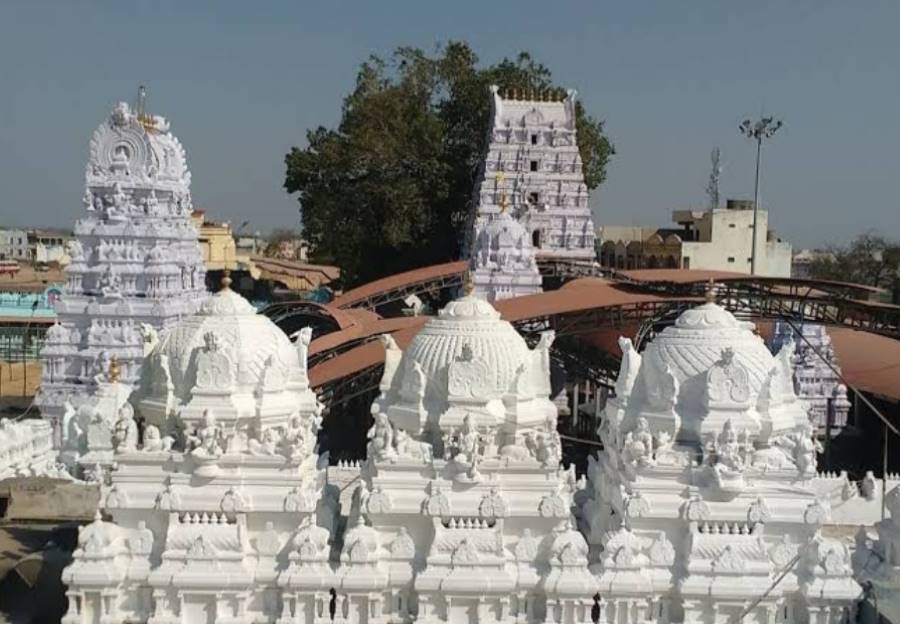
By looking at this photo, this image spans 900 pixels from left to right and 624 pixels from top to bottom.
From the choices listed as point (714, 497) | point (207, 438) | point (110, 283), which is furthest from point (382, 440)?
point (110, 283)

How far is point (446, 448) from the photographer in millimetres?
14383

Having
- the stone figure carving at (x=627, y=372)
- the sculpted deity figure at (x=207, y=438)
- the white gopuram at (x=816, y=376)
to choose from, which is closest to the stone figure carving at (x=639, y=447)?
the stone figure carving at (x=627, y=372)

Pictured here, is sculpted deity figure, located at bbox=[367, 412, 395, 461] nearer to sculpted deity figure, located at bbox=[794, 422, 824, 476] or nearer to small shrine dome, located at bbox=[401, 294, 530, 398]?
small shrine dome, located at bbox=[401, 294, 530, 398]

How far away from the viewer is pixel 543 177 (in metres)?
42.5

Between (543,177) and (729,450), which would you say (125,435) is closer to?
(729,450)

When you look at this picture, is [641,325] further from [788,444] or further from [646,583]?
[646,583]

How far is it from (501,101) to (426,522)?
32.3 meters

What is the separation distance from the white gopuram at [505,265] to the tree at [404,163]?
42.3 feet

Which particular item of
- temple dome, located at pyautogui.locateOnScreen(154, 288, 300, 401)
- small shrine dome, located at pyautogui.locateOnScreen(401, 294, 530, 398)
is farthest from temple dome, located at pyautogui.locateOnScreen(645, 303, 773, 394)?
temple dome, located at pyautogui.locateOnScreen(154, 288, 300, 401)

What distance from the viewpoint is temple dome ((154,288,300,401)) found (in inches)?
584

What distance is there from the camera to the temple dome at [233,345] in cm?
1484

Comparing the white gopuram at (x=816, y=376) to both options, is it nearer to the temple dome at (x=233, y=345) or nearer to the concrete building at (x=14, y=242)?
the temple dome at (x=233, y=345)

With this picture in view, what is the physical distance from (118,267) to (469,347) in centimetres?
1840

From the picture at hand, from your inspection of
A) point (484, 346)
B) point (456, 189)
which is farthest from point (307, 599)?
point (456, 189)
